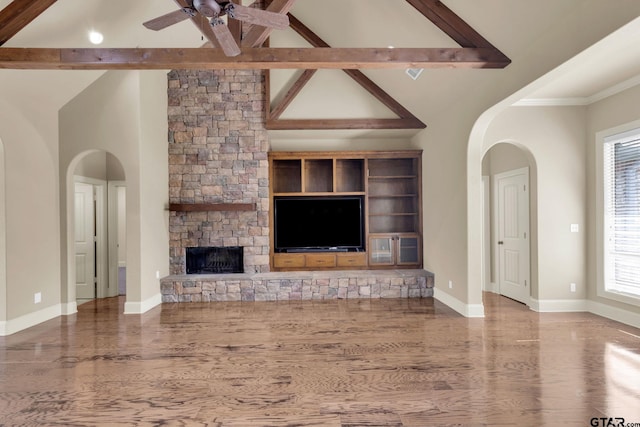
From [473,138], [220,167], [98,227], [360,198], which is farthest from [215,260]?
[473,138]

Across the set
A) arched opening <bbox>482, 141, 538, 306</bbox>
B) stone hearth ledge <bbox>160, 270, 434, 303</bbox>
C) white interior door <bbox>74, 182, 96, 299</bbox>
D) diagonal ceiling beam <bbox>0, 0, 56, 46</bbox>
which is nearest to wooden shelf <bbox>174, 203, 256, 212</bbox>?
stone hearth ledge <bbox>160, 270, 434, 303</bbox>

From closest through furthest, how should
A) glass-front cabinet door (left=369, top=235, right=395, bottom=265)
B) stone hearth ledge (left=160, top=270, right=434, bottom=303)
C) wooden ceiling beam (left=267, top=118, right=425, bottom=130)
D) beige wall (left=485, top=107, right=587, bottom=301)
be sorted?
beige wall (left=485, top=107, right=587, bottom=301) < stone hearth ledge (left=160, top=270, right=434, bottom=303) < wooden ceiling beam (left=267, top=118, right=425, bottom=130) < glass-front cabinet door (left=369, top=235, right=395, bottom=265)

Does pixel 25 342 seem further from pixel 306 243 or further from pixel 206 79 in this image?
pixel 206 79

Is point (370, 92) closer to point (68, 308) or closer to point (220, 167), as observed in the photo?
point (220, 167)

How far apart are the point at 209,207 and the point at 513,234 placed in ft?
16.8

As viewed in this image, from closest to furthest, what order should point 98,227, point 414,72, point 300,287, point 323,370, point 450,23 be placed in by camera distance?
1. point 323,370
2. point 450,23
3. point 414,72
4. point 300,287
5. point 98,227

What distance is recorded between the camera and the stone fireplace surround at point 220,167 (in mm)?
6180

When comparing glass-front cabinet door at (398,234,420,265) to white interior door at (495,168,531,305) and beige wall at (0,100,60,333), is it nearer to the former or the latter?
white interior door at (495,168,531,305)

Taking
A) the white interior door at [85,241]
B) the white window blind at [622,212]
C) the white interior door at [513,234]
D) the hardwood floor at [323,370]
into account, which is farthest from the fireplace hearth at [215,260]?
the white window blind at [622,212]

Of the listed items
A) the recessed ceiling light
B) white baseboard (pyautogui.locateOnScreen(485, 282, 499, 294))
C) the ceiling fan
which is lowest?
white baseboard (pyautogui.locateOnScreen(485, 282, 499, 294))

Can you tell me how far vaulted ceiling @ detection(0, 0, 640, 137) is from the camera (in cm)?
344

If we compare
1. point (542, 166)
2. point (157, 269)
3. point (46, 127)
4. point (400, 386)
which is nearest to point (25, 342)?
point (157, 269)

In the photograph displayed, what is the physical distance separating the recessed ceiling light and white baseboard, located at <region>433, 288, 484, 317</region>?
5.85m

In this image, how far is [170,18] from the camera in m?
2.82
